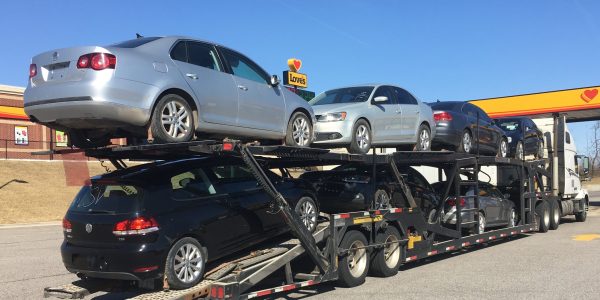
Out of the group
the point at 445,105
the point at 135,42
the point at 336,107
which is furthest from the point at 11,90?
the point at 135,42

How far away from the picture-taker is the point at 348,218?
7.64 meters

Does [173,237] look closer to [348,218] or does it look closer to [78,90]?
[78,90]

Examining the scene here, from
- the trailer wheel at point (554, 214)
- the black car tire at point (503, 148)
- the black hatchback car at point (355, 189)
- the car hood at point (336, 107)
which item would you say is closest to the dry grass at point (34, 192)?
the black hatchback car at point (355, 189)

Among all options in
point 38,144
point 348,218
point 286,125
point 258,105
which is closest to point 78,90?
point 258,105

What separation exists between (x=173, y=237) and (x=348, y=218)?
2.83m

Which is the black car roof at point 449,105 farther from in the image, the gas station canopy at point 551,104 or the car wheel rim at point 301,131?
the gas station canopy at point 551,104

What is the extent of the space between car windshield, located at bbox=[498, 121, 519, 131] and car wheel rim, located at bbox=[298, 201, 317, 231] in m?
9.14

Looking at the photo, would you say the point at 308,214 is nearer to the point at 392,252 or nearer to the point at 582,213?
the point at 392,252

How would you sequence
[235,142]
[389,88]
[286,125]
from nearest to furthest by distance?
[235,142] → [286,125] → [389,88]

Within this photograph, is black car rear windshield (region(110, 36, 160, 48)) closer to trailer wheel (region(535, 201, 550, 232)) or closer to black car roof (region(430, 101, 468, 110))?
black car roof (region(430, 101, 468, 110))

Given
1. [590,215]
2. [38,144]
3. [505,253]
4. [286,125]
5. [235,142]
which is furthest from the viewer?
[38,144]

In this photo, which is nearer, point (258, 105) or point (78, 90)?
point (78, 90)

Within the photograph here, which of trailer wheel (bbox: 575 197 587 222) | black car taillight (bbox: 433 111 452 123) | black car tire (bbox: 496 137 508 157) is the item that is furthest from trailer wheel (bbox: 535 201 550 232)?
black car taillight (bbox: 433 111 452 123)

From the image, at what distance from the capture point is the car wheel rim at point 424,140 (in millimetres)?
10805
